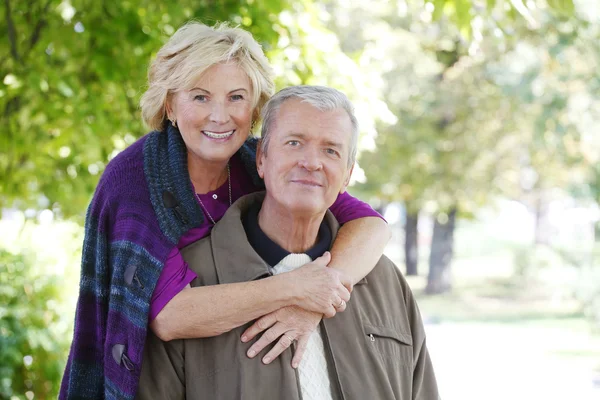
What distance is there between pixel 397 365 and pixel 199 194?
0.81 metres

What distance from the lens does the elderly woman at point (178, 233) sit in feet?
6.87

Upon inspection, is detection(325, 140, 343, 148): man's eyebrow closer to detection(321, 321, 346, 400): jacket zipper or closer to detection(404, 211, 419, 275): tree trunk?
detection(321, 321, 346, 400): jacket zipper

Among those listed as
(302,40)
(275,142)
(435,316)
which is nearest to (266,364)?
(275,142)

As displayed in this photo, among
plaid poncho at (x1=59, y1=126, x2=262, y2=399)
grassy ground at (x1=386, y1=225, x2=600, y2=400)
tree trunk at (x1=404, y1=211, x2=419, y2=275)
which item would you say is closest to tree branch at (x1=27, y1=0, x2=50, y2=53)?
plaid poncho at (x1=59, y1=126, x2=262, y2=399)

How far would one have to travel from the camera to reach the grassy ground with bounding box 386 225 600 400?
10.1m

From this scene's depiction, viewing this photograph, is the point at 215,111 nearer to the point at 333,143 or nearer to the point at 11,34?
the point at 333,143

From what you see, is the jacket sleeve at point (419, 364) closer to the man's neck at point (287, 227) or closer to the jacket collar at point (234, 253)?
the man's neck at point (287, 227)

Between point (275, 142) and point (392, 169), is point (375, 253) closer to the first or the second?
point (275, 142)

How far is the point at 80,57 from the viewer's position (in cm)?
403

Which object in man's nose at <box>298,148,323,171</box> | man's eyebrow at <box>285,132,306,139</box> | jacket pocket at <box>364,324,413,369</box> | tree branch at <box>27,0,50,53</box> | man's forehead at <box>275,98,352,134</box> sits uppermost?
tree branch at <box>27,0,50,53</box>

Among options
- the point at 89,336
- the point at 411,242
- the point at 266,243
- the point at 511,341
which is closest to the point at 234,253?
the point at 266,243

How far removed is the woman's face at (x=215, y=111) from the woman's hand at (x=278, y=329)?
51cm

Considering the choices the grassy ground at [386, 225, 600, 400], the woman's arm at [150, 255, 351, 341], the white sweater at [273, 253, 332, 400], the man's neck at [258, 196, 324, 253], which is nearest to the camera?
the woman's arm at [150, 255, 351, 341]

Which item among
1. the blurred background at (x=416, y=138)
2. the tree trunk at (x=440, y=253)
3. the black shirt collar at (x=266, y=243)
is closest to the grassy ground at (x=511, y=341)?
the blurred background at (x=416, y=138)
